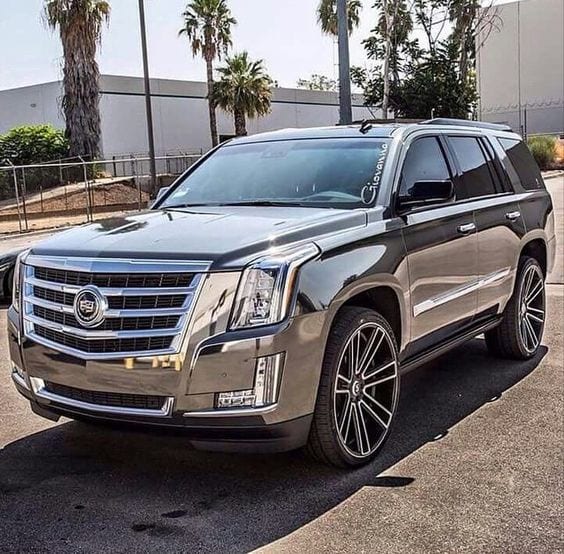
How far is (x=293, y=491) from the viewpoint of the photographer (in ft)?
13.4

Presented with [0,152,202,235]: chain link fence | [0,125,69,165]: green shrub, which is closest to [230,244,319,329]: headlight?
[0,152,202,235]: chain link fence

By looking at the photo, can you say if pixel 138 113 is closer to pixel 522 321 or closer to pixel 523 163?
pixel 523 163

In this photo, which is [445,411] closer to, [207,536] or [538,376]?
[538,376]

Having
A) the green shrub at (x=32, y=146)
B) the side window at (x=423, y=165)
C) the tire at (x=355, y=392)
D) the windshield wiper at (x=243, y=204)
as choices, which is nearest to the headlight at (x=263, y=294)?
the tire at (x=355, y=392)

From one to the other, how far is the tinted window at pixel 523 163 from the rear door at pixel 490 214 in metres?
0.34

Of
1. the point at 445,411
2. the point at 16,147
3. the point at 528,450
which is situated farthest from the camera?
the point at 16,147

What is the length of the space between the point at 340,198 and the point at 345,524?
2.06 m

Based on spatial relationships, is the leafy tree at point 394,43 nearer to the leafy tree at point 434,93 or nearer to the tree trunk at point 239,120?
the leafy tree at point 434,93

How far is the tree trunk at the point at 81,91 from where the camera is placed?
113 feet

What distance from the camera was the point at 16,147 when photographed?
116 ft

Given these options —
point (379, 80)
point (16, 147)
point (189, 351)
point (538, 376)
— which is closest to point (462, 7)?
point (379, 80)

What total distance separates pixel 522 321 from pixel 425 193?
7.33 ft

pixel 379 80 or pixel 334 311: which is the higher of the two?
pixel 379 80

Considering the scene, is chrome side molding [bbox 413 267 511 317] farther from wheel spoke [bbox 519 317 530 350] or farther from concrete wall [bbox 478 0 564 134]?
concrete wall [bbox 478 0 564 134]
